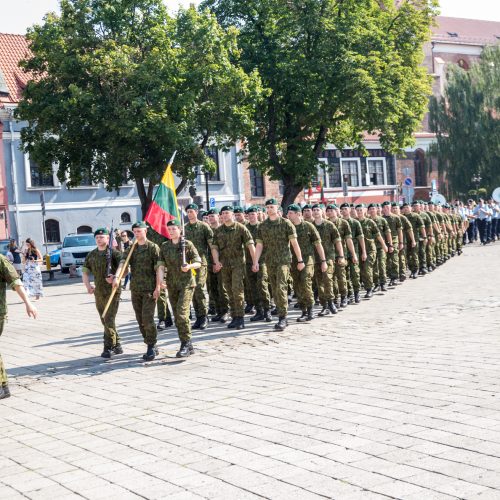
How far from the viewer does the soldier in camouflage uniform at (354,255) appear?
17.4m

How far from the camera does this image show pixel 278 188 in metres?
58.2

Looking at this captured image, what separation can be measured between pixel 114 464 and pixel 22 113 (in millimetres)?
28756

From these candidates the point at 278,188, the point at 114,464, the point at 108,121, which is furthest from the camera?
the point at 278,188

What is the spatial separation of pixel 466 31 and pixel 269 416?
8673 centimetres

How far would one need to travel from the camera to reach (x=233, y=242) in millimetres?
14719

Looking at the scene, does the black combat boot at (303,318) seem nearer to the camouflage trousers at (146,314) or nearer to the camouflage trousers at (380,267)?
the camouflage trousers at (146,314)

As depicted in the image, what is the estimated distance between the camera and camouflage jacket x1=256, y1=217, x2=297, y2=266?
13992mm

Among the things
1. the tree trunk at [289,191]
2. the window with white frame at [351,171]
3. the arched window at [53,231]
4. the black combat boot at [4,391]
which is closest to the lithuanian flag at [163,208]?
the black combat boot at [4,391]

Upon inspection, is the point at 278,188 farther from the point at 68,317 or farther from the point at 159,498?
the point at 159,498

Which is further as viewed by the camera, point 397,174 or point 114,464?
point 397,174

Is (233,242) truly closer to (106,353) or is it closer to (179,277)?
(179,277)

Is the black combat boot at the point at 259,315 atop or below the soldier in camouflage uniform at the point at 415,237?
below

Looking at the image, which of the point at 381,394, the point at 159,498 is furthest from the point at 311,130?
the point at 159,498

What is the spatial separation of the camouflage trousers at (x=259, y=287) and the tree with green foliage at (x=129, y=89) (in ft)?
53.4
